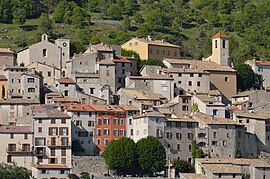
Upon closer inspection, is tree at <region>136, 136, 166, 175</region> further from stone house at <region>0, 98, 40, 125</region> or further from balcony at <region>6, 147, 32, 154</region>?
stone house at <region>0, 98, 40, 125</region>

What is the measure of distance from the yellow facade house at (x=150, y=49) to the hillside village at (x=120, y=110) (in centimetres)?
418

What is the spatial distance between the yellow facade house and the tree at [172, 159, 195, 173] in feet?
88.9

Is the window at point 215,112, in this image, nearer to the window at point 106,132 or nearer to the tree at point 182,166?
the tree at point 182,166

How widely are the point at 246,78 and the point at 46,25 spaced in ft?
123

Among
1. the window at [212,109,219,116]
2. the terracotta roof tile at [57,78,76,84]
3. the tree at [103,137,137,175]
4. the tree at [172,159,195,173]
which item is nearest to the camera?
the tree at [103,137,137,175]

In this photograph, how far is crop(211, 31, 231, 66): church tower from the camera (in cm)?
12069

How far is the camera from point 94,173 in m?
94.3

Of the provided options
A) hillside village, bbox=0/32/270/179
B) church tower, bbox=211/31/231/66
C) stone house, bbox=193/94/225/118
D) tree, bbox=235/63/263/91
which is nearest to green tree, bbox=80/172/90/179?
hillside village, bbox=0/32/270/179

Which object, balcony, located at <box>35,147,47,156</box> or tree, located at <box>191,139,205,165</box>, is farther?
tree, located at <box>191,139,205,165</box>

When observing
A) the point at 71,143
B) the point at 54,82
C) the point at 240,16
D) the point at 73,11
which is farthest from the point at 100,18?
the point at 71,143

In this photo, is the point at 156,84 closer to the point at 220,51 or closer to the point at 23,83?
the point at 23,83

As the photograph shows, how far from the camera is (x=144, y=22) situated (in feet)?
541

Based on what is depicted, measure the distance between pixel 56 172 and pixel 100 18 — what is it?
251 feet

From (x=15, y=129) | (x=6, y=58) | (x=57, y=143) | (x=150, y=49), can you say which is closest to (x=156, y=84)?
(x=150, y=49)
